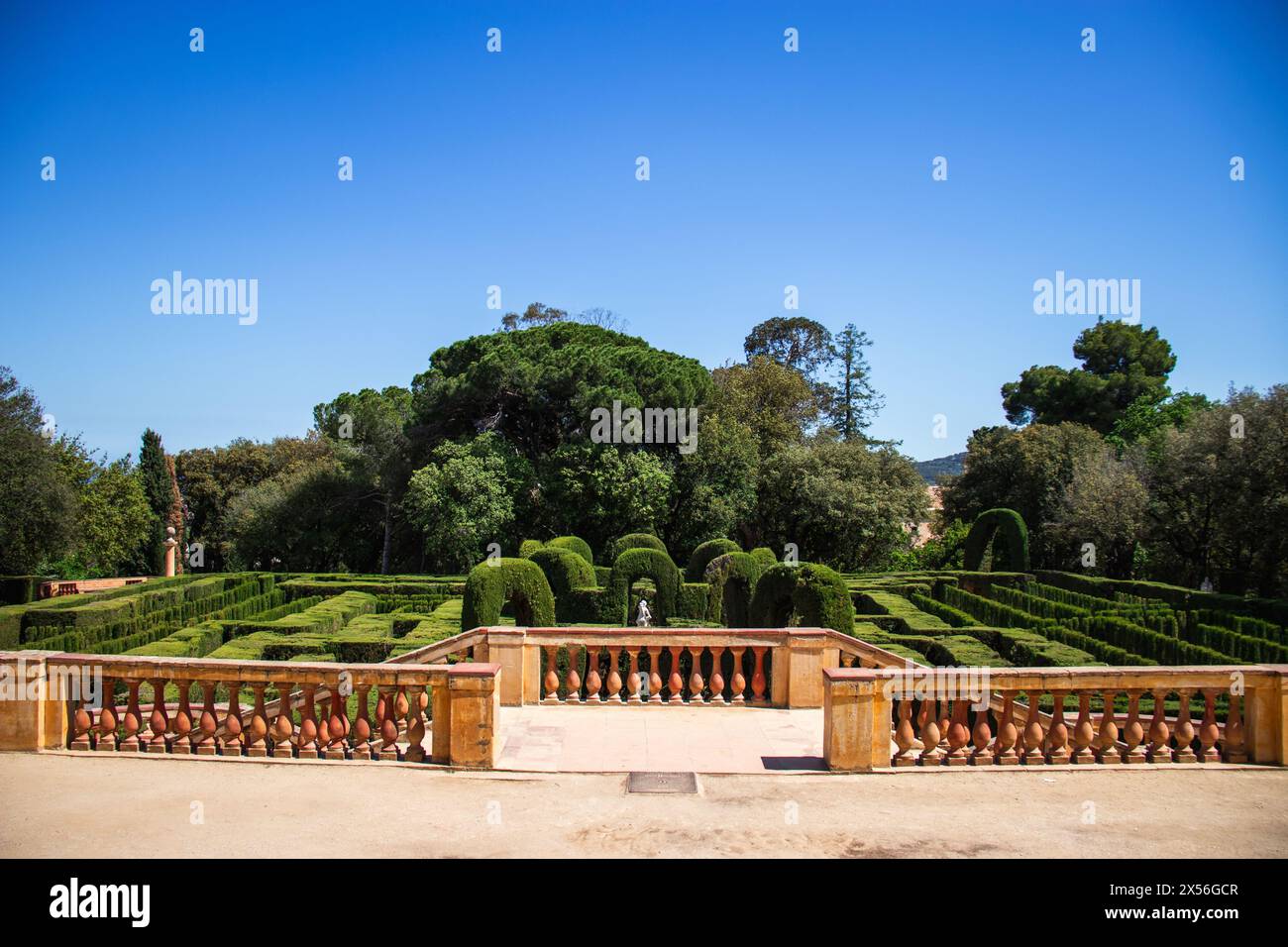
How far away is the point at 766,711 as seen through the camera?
11.8 metres

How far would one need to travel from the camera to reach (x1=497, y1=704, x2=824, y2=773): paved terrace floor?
9258mm

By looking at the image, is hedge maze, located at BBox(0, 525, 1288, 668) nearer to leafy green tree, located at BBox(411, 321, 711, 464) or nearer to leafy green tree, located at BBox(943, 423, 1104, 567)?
leafy green tree, located at BBox(411, 321, 711, 464)

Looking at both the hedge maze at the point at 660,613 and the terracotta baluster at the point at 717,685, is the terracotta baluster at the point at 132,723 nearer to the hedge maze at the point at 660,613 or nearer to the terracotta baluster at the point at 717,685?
the terracotta baluster at the point at 717,685

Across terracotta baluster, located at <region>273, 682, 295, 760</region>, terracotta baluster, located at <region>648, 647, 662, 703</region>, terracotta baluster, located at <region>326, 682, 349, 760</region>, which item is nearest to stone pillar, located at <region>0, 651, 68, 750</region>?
terracotta baluster, located at <region>273, 682, 295, 760</region>

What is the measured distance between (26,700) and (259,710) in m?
2.09

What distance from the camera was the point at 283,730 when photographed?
346 inches

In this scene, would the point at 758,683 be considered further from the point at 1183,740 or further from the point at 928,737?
the point at 1183,740

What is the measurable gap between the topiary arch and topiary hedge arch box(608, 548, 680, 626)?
22405 mm

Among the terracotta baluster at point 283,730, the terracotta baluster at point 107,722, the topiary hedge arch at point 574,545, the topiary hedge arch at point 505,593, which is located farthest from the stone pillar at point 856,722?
the topiary hedge arch at point 574,545

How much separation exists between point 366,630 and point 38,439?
23592mm

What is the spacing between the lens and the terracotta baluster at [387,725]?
884cm

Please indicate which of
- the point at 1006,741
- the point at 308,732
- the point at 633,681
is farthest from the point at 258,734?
the point at 1006,741
